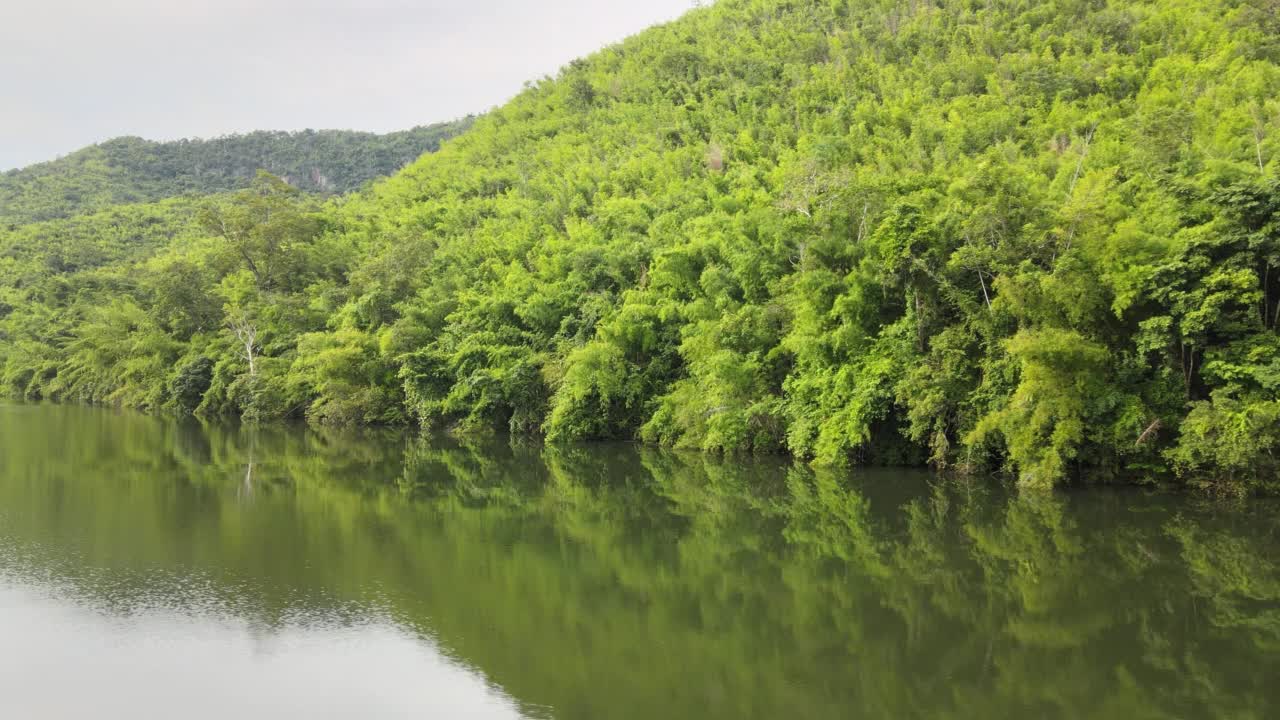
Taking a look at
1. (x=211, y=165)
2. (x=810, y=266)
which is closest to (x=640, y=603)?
(x=810, y=266)

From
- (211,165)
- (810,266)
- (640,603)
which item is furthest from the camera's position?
(211,165)

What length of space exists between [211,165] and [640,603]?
420 ft

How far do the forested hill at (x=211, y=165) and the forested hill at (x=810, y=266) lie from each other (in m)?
45.7

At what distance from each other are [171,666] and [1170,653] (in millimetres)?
13149

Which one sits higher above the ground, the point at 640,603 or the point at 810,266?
the point at 810,266

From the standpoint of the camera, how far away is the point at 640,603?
14305 millimetres

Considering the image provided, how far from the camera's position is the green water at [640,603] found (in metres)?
10.7

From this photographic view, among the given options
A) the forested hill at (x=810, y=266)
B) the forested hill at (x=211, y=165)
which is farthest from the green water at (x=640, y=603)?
the forested hill at (x=211, y=165)

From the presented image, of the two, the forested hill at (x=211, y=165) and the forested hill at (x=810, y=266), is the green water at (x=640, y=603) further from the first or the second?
the forested hill at (x=211, y=165)

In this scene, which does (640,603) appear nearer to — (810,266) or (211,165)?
(810,266)

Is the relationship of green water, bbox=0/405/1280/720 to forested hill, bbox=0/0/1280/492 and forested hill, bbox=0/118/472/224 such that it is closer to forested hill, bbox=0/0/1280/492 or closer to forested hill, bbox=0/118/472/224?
forested hill, bbox=0/0/1280/492

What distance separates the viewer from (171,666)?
11930 millimetres

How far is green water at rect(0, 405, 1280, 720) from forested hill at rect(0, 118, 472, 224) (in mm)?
96848

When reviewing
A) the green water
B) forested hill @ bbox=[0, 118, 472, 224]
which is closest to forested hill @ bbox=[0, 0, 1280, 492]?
the green water
